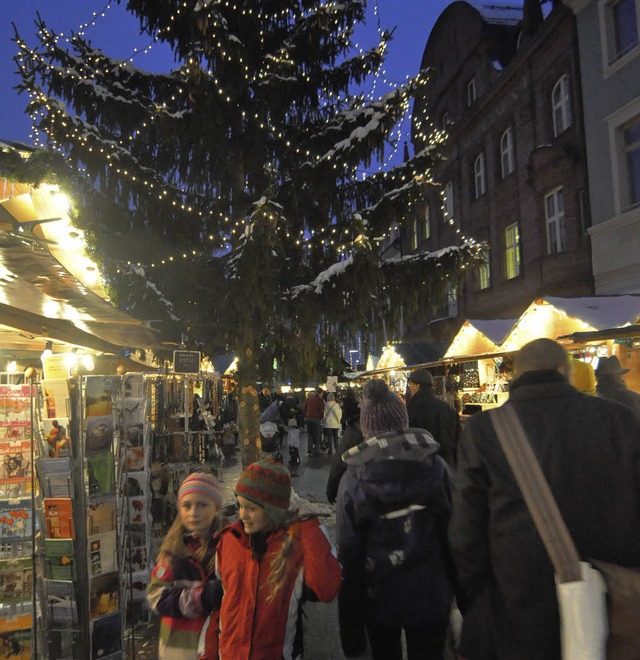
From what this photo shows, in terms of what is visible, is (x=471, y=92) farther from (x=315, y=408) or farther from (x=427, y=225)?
(x=315, y=408)

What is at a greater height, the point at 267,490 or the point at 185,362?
the point at 185,362

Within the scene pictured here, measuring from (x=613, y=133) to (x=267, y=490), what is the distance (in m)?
13.3

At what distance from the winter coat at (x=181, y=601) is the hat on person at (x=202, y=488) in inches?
13.0

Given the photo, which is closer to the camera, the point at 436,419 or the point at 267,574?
the point at 267,574

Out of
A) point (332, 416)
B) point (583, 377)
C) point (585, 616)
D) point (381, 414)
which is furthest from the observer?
Result: point (332, 416)

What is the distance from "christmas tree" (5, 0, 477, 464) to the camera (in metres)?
7.50

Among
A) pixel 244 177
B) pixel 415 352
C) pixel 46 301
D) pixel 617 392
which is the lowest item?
pixel 617 392

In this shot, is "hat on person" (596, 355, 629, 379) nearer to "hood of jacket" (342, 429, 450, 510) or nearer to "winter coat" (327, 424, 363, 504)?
"winter coat" (327, 424, 363, 504)

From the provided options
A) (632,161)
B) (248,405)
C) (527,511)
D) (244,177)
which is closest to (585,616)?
(527,511)

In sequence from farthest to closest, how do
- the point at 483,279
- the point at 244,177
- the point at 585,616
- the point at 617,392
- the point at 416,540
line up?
the point at 483,279, the point at 244,177, the point at 617,392, the point at 416,540, the point at 585,616

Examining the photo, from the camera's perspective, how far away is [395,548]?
248 cm

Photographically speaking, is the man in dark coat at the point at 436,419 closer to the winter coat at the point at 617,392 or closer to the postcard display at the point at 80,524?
the winter coat at the point at 617,392

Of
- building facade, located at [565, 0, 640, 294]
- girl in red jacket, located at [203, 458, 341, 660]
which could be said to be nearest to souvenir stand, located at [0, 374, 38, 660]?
girl in red jacket, located at [203, 458, 341, 660]

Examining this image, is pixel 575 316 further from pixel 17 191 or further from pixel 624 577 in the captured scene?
pixel 17 191
